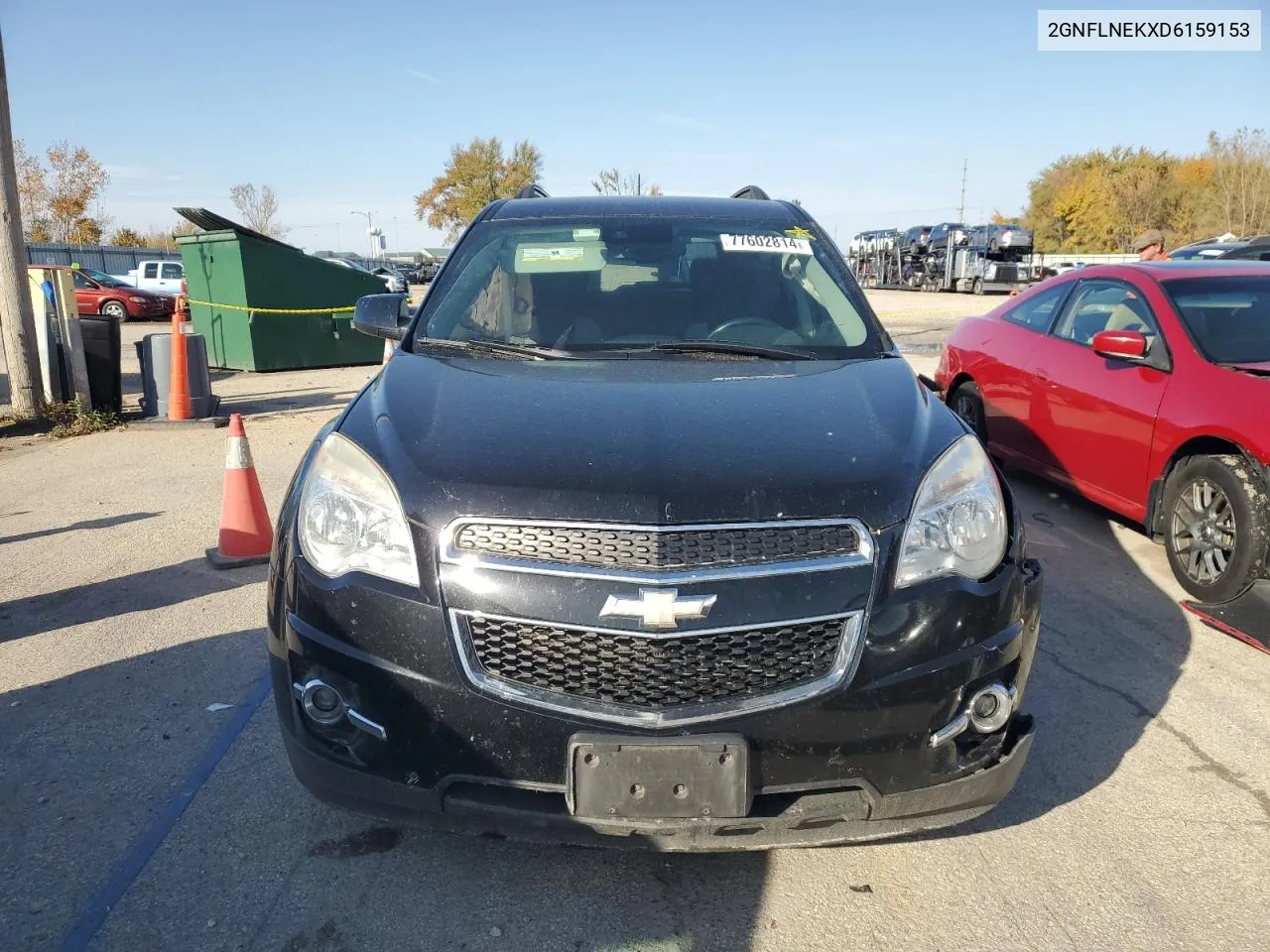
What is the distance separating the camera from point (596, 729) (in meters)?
2.18

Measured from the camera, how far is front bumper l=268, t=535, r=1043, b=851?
2.22 m

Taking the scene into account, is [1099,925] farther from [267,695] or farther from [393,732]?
[267,695]

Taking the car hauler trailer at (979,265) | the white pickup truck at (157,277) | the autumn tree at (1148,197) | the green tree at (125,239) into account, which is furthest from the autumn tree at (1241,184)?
the green tree at (125,239)

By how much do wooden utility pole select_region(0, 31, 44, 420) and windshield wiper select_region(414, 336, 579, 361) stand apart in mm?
7389

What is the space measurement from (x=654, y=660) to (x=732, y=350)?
150 cm

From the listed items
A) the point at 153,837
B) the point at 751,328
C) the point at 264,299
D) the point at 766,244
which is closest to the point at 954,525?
the point at 751,328

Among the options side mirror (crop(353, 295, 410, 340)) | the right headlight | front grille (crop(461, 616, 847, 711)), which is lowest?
front grille (crop(461, 616, 847, 711))

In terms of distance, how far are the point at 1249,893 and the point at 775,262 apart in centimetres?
259

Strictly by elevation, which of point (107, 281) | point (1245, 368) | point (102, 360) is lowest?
point (102, 360)

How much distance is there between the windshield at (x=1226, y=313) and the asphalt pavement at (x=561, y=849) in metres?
1.52

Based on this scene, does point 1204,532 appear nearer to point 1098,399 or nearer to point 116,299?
point 1098,399

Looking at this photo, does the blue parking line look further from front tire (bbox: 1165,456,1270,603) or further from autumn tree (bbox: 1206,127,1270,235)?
autumn tree (bbox: 1206,127,1270,235)

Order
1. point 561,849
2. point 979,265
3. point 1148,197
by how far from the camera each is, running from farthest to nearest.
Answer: point 1148,197
point 979,265
point 561,849

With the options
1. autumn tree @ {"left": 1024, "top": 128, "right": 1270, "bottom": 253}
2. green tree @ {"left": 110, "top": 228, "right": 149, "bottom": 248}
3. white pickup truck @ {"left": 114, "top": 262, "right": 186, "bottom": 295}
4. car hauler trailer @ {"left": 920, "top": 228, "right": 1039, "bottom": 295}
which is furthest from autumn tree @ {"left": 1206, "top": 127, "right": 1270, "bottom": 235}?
green tree @ {"left": 110, "top": 228, "right": 149, "bottom": 248}
